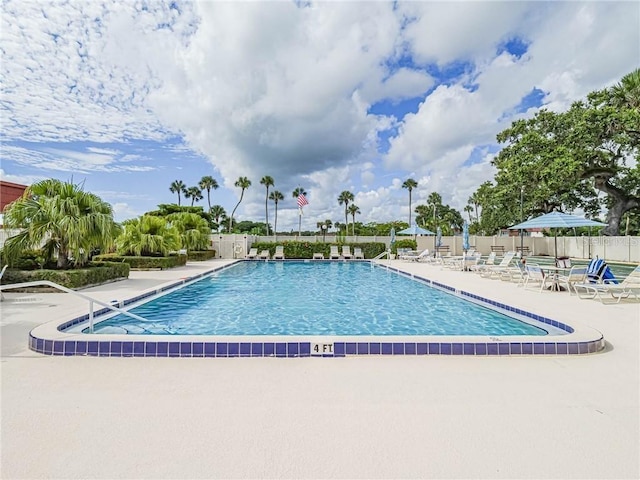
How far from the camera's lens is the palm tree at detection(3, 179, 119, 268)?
31.5ft

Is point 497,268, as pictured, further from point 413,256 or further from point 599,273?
point 413,256

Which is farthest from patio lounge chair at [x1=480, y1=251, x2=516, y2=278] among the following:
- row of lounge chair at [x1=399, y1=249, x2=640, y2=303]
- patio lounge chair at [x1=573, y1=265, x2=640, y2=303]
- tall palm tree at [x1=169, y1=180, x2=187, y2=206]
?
tall palm tree at [x1=169, y1=180, x2=187, y2=206]

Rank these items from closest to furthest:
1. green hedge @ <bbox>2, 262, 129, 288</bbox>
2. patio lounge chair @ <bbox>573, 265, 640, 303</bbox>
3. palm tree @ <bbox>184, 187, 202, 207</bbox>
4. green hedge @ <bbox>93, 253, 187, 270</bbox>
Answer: patio lounge chair @ <bbox>573, 265, 640, 303</bbox> → green hedge @ <bbox>2, 262, 129, 288</bbox> → green hedge @ <bbox>93, 253, 187, 270</bbox> → palm tree @ <bbox>184, 187, 202, 207</bbox>

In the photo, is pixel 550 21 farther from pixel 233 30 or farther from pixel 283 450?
pixel 283 450

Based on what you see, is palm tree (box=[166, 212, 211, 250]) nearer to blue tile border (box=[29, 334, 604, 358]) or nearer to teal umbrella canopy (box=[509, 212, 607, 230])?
blue tile border (box=[29, 334, 604, 358])

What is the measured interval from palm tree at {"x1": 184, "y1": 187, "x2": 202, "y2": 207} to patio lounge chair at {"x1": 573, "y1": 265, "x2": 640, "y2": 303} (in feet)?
165

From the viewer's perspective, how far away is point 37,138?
13.0 metres

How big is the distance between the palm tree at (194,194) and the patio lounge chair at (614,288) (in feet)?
165

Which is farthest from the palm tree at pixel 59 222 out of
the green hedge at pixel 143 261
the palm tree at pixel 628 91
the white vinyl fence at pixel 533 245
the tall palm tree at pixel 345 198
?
the tall palm tree at pixel 345 198

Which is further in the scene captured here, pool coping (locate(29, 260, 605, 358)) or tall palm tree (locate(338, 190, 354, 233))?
tall palm tree (locate(338, 190, 354, 233))

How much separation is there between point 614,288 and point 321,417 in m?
7.97

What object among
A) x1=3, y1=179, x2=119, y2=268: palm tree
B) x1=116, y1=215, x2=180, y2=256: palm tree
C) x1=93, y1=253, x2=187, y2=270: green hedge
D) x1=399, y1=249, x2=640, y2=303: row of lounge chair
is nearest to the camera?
x1=399, y1=249, x2=640, y2=303: row of lounge chair

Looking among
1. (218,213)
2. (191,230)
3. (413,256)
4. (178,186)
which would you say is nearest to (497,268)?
(413,256)

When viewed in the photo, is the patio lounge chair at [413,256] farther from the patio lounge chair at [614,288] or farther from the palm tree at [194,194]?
the palm tree at [194,194]
